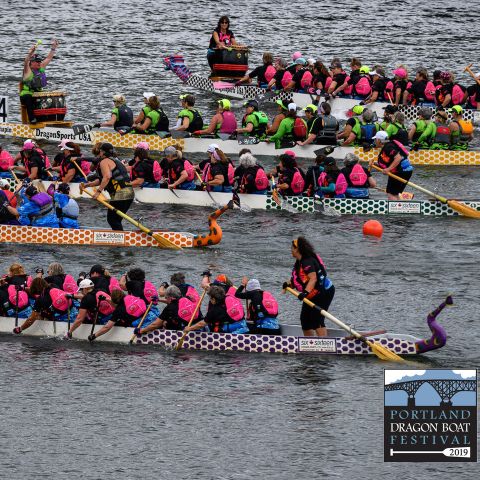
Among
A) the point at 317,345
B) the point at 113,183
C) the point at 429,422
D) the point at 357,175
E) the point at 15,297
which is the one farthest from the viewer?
the point at 357,175

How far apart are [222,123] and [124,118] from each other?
2.81 m

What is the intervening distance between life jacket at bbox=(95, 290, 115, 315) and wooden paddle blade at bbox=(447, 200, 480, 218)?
11.3m

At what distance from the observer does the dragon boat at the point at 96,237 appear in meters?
32.5

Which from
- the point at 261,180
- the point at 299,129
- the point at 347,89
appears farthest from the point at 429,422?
the point at 347,89

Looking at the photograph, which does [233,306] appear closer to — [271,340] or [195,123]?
[271,340]

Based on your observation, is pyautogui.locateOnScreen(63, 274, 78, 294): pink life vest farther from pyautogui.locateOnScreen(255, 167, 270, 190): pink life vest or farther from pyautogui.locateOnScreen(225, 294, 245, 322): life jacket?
pyautogui.locateOnScreen(255, 167, 270, 190): pink life vest

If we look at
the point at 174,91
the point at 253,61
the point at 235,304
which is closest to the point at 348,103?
the point at 174,91

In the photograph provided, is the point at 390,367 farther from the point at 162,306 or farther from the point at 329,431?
the point at 162,306

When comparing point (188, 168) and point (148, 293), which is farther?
point (188, 168)

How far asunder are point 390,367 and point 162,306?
5807 millimetres

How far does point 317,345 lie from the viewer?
26.1 m

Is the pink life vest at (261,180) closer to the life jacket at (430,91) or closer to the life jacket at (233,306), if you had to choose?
the life jacket at (233,306)

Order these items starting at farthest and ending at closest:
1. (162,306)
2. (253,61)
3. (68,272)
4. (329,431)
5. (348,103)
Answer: (253,61)
(348,103)
(68,272)
(162,306)
(329,431)

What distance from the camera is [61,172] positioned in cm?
3538
